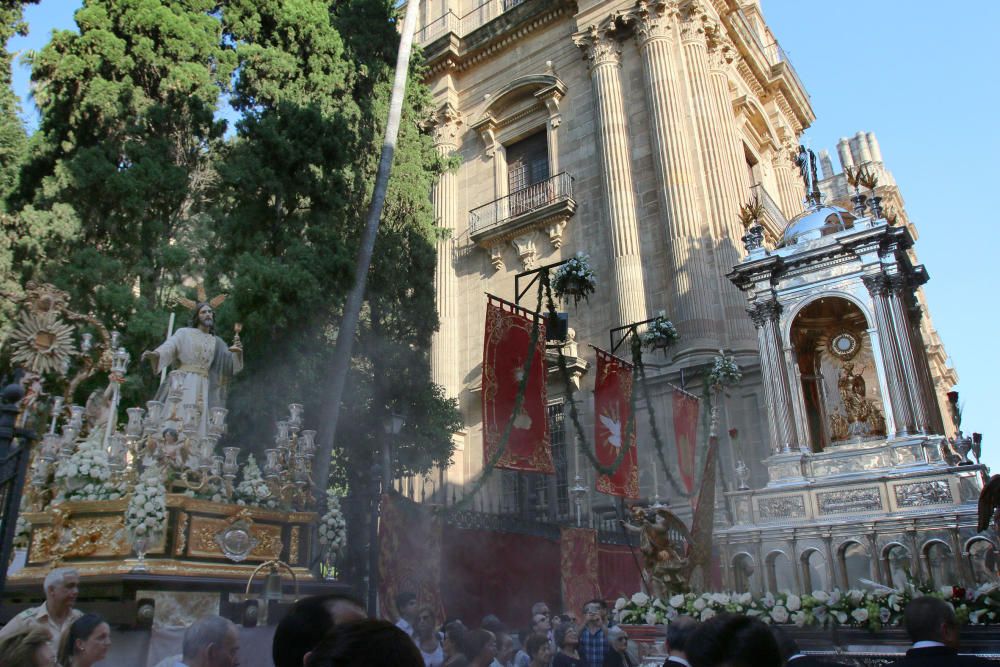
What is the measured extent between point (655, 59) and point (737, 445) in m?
9.74

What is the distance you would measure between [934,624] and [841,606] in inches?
163

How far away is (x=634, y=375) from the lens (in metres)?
14.6

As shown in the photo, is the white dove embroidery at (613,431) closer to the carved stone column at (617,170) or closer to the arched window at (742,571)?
the arched window at (742,571)

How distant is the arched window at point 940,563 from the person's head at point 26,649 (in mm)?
9606

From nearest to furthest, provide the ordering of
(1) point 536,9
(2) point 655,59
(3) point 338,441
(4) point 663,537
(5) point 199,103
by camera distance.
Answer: (4) point 663,537, (5) point 199,103, (3) point 338,441, (2) point 655,59, (1) point 536,9

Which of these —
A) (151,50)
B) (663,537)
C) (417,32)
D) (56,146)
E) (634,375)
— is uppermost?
(417,32)

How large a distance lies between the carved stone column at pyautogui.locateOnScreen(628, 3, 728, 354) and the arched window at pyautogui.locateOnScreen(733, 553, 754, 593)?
211 inches

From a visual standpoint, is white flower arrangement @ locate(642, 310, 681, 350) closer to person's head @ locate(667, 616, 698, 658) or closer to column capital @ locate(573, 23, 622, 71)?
column capital @ locate(573, 23, 622, 71)

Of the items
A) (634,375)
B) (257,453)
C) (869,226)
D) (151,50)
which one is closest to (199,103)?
(151,50)

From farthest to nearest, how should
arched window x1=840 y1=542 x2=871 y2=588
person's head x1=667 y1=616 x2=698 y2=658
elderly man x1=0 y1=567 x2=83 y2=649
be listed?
arched window x1=840 y1=542 x2=871 y2=588, elderly man x1=0 y1=567 x2=83 y2=649, person's head x1=667 y1=616 x2=698 y2=658

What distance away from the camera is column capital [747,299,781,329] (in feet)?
41.3

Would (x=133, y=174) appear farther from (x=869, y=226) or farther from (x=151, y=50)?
(x=869, y=226)

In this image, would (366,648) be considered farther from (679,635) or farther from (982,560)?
(982,560)

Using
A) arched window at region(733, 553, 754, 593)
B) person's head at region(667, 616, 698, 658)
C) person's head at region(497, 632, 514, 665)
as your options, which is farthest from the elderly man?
arched window at region(733, 553, 754, 593)
